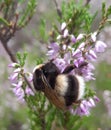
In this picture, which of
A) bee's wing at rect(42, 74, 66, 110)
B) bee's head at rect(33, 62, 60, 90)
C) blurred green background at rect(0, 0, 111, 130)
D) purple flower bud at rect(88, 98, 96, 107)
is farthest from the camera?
blurred green background at rect(0, 0, 111, 130)

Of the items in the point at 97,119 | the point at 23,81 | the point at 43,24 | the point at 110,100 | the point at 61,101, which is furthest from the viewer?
the point at 97,119

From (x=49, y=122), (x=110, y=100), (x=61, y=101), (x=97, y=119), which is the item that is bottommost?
(x=97, y=119)

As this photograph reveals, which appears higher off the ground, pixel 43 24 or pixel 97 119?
pixel 43 24

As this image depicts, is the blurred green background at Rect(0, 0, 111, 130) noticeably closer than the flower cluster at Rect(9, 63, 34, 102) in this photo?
No

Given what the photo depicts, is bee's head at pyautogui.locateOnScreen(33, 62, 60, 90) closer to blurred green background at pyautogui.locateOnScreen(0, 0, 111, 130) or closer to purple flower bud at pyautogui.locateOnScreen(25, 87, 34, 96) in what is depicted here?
purple flower bud at pyautogui.locateOnScreen(25, 87, 34, 96)

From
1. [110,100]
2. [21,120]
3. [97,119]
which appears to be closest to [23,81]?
[110,100]

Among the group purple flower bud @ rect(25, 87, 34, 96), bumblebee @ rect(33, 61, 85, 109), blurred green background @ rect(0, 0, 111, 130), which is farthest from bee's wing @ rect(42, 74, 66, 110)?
blurred green background @ rect(0, 0, 111, 130)

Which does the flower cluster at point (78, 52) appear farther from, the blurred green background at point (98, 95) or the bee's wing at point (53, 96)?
the blurred green background at point (98, 95)

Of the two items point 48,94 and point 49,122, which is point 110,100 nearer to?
point 49,122
